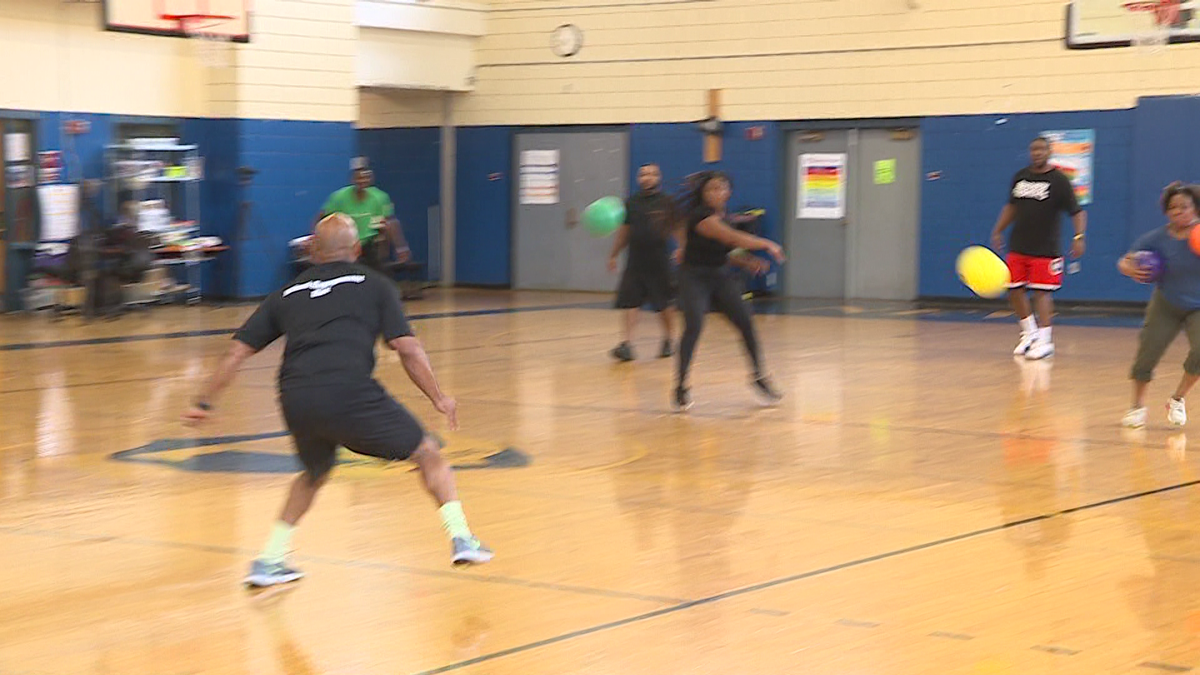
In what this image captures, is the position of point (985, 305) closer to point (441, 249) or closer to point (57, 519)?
point (441, 249)

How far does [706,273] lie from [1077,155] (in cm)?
1166

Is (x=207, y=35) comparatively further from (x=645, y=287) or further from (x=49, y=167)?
(x=645, y=287)

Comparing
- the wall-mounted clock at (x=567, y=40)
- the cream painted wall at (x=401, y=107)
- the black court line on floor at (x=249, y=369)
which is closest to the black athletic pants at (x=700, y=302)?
the black court line on floor at (x=249, y=369)

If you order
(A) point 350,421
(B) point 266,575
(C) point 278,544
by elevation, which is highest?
(A) point 350,421

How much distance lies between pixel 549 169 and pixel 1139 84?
373 inches

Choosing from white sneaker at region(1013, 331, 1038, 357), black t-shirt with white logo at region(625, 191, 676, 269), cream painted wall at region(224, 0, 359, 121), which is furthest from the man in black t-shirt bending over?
cream painted wall at region(224, 0, 359, 121)

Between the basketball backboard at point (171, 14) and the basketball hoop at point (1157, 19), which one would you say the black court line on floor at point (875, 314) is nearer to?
the basketball hoop at point (1157, 19)

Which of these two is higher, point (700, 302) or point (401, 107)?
point (401, 107)

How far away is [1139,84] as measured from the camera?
21781 mm

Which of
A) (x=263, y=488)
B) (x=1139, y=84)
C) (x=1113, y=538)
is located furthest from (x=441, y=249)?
(x=1113, y=538)

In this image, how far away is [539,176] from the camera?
2716 centimetres

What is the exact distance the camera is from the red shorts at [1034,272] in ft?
54.0

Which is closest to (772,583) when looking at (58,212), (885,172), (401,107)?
(58,212)

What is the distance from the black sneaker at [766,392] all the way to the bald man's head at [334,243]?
20.3 feet
